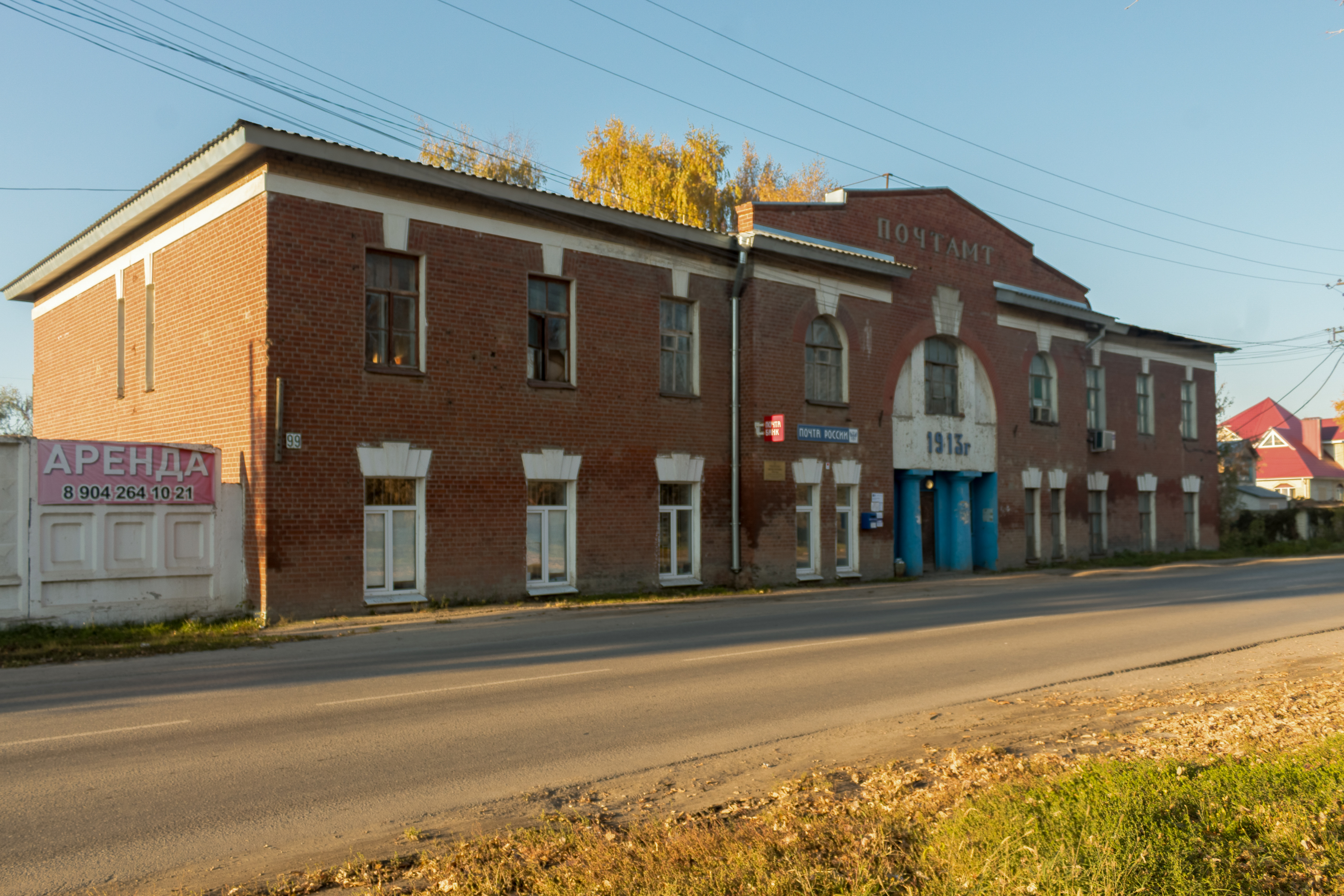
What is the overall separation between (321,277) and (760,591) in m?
10.4

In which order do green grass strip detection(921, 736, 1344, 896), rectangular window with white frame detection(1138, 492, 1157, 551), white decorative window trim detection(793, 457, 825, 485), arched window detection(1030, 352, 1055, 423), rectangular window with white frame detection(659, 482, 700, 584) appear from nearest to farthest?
green grass strip detection(921, 736, 1344, 896), rectangular window with white frame detection(659, 482, 700, 584), white decorative window trim detection(793, 457, 825, 485), arched window detection(1030, 352, 1055, 423), rectangular window with white frame detection(1138, 492, 1157, 551)

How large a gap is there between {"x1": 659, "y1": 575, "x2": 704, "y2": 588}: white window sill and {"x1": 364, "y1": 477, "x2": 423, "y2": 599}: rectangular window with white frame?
17.4 ft

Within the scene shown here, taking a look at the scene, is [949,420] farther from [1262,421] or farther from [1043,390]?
[1262,421]

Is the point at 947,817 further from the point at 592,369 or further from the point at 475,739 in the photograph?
the point at 592,369

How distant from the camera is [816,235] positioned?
23422 millimetres

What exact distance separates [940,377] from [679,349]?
28.4 ft

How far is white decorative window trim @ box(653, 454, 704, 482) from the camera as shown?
67.6 ft

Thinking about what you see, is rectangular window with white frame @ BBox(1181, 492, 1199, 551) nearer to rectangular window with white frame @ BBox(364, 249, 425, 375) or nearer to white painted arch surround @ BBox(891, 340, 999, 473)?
white painted arch surround @ BBox(891, 340, 999, 473)

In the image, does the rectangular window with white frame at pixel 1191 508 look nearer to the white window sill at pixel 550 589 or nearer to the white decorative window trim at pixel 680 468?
the white decorative window trim at pixel 680 468

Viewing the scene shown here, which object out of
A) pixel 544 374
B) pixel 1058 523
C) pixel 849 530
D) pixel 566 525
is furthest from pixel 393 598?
pixel 1058 523

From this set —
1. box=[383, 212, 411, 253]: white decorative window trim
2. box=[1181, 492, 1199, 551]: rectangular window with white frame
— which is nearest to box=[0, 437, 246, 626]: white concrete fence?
box=[383, 212, 411, 253]: white decorative window trim

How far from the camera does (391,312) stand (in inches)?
674

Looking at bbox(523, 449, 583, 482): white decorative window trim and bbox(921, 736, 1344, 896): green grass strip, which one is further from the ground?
bbox(523, 449, 583, 482): white decorative window trim

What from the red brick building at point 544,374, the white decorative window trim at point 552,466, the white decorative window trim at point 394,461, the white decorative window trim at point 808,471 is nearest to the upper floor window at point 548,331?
the red brick building at point 544,374
